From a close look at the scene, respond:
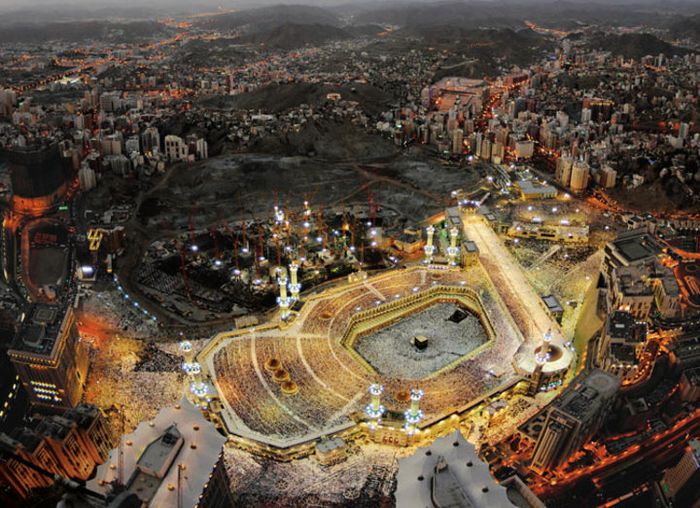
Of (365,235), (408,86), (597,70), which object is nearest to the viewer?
(365,235)

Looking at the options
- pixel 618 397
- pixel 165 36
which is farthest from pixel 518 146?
pixel 165 36

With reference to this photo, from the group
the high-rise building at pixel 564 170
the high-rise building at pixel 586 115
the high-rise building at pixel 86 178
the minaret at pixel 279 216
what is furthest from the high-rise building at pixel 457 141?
the high-rise building at pixel 86 178

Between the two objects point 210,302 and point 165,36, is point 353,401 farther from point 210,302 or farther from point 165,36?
point 165,36

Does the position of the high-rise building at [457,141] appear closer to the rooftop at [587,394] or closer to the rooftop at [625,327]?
the rooftop at [625,327]

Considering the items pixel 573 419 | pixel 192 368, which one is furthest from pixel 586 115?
pixel 192 368

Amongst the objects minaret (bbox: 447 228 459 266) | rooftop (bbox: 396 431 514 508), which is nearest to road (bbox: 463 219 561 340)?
minaret (bbox: 447 228 459 266)

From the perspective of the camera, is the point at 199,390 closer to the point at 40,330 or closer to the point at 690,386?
the point at 40,330
